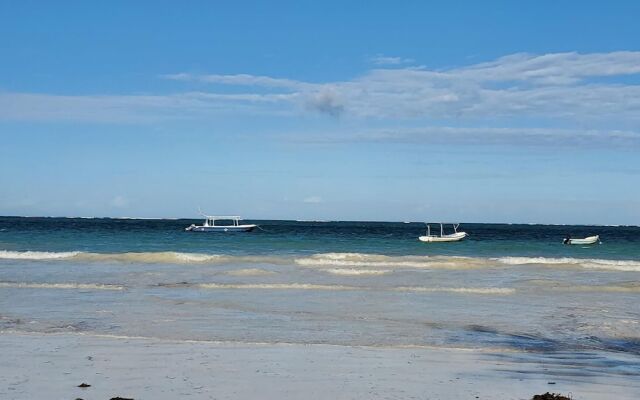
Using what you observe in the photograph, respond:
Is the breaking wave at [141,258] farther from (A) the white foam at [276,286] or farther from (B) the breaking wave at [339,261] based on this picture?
(A) the white foam at [276,286]

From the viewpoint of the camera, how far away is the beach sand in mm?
9516

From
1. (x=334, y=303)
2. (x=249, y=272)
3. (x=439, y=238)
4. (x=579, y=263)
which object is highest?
(x=439, y=238)

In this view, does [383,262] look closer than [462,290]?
No

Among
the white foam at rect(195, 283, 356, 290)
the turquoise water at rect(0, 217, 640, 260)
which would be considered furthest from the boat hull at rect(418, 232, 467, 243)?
the white foam at rect(195, 283, 356, 290)

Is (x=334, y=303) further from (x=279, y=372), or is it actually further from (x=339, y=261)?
(x=339, y=261)

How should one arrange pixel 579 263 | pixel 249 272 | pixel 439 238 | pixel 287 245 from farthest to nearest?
pixel 439 238
pixel 287 245
pixel 579 263
pixel 249 272

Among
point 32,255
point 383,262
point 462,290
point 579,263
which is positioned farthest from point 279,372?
point 32,255

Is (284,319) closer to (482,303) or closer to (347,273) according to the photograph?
(482,303)

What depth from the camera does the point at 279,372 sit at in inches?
427

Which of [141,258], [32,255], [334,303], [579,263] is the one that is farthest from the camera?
[32,255]

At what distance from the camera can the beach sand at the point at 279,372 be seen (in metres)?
9.52

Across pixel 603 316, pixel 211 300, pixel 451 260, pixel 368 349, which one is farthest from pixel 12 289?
pixel 451 260

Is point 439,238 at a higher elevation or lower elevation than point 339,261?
higher

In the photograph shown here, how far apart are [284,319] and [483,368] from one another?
6.69 m
